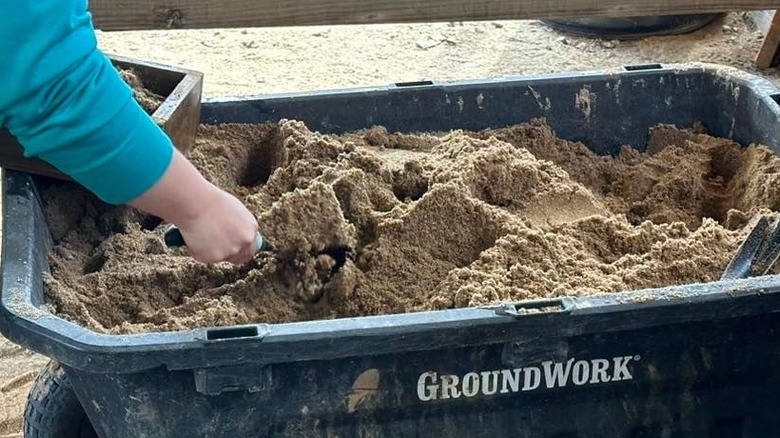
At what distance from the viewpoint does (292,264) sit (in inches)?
73.4

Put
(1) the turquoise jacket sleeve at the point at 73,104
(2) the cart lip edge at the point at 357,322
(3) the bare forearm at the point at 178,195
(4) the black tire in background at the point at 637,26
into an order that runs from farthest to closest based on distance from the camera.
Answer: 1. (4) the black tire in background at the point at 637,26
2. (2) the cart lip edge at the point at 357,322
3. (3) the bare forearm at the point at 178,195
4. (1) the turquoise jacket sleeve at the point at 73,104

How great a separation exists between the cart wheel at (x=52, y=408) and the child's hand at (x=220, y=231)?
541mm

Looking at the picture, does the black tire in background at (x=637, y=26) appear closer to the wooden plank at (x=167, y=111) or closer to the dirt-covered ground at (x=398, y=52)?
the dirt-covered ground at (x=398, y=52)

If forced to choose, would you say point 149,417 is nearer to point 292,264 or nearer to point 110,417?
point 110,417

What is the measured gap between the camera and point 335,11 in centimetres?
214

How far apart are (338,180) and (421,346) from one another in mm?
540

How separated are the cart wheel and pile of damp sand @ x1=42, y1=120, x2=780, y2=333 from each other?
19 cm

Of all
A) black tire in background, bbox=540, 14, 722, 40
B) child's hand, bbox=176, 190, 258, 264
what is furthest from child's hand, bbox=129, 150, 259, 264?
black tire in background, bbox=540, 14, 722, 40

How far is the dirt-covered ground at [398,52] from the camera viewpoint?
383cm

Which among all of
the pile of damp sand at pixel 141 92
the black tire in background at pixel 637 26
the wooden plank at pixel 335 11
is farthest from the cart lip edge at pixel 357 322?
the black tire in background at pixel 637 26

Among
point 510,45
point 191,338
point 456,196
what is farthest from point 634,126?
point 510,45

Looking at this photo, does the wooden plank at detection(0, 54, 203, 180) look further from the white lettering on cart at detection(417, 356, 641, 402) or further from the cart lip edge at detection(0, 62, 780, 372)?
the white lettering on cart at detection(417, 356, 641, 402)

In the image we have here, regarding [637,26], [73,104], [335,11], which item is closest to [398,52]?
[637,26]

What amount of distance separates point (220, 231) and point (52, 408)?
64 centimetres
